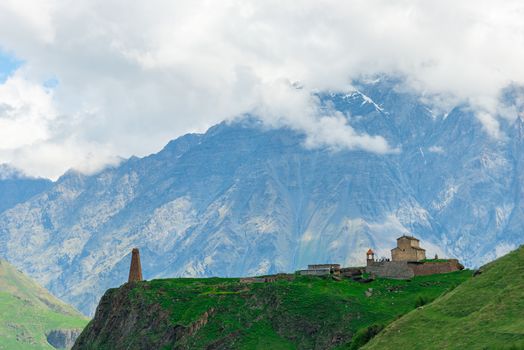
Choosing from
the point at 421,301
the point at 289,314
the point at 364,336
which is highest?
the point at 289,314

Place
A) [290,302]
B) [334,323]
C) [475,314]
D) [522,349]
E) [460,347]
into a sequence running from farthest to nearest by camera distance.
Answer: [290,302] < [334,323] < [475,314] < [460,347] < [522,349]

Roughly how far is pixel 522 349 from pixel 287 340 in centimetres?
8643

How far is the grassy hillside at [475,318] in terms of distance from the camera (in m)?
108

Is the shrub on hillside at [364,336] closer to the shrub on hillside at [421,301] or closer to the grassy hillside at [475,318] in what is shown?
the shrub on hillside at [421,301]

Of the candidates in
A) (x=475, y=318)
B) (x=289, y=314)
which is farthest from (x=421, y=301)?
(x=475, y=318)

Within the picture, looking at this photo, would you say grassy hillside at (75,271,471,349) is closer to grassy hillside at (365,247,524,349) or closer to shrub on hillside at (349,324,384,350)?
shrub on hillside at (349,324,384,350)

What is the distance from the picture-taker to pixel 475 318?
116 meters

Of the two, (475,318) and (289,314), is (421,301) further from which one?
(475,318)

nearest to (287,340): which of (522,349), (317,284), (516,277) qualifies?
(317,284)

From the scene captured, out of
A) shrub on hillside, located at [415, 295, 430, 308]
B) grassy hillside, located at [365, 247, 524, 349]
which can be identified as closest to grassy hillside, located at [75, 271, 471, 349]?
shrub on hillside, located at [415, 295, 430, 308]

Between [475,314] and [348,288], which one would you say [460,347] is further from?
[348,288]

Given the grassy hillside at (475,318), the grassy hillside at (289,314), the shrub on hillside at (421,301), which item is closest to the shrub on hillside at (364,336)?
the shrub on hillside at (421,301)

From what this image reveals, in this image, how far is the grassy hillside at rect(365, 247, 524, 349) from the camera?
108 m

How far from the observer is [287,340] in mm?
180000
